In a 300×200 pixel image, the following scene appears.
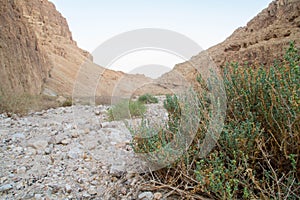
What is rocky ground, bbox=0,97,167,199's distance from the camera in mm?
1785

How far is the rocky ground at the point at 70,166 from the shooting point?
5.86 ft

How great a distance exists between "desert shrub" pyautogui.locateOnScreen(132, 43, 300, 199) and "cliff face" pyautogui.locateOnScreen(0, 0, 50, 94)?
22.8ft

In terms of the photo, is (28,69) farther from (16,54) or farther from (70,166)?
(70,166)

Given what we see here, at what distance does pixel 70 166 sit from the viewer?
2.24 meters

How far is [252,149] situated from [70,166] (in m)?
1.65

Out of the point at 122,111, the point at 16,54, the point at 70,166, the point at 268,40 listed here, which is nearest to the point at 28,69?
the point at 16,54

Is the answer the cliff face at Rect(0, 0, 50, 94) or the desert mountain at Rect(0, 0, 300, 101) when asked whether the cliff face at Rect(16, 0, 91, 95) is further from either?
the desert mountain at Rect(0, 0, 300, 101)

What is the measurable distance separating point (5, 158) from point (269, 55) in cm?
670

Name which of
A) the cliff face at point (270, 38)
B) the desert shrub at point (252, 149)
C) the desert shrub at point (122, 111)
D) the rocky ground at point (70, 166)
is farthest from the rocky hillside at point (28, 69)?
the cliff face at point (270, 38)

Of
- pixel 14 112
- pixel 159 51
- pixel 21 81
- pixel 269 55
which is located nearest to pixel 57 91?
pixel 21 81

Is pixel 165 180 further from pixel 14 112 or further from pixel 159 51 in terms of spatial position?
pixel 14 112

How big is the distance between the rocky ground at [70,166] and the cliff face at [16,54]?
16.2ft

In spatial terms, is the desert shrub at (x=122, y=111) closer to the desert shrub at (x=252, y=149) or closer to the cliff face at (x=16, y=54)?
the desert shrub at (x=252, y=149)

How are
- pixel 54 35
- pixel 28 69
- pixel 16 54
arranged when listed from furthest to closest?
pixel 54 35 < pixel 28 69 < pixel 16 54
